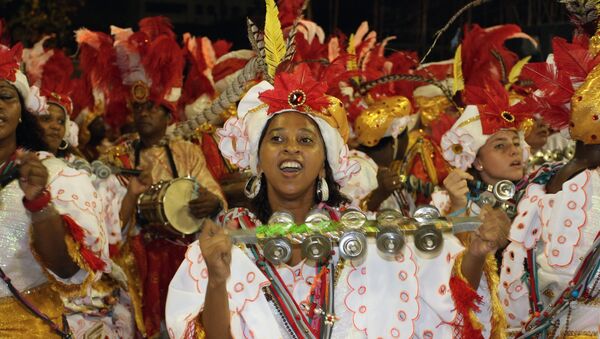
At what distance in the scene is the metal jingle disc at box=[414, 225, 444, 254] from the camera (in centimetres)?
314

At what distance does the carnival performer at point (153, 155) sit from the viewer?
21.9ft

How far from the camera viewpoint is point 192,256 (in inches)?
131

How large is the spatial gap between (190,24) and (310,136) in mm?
9830

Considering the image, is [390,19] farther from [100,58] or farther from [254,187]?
[254,187]

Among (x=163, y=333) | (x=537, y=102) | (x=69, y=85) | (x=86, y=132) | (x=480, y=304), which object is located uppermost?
(x=537, y=102)

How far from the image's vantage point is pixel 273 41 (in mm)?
3871

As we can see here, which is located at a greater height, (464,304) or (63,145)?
(464,304)

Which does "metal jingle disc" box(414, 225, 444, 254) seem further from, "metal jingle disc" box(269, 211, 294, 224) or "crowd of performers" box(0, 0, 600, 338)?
"metal jingle disc" box(269, 211, 294, 224)

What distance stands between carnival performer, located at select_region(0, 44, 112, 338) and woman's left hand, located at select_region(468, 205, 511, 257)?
1.66 m

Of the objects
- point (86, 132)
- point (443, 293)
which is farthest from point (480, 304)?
point (86, 132)

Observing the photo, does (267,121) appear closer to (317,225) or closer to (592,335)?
(317,225)

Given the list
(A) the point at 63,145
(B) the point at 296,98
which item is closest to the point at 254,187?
(B) the point at 296,98

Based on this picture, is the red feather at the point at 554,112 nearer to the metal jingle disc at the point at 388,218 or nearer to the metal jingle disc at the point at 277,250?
the metal jingle disc at the point at 388,218

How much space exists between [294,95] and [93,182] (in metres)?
3.02
